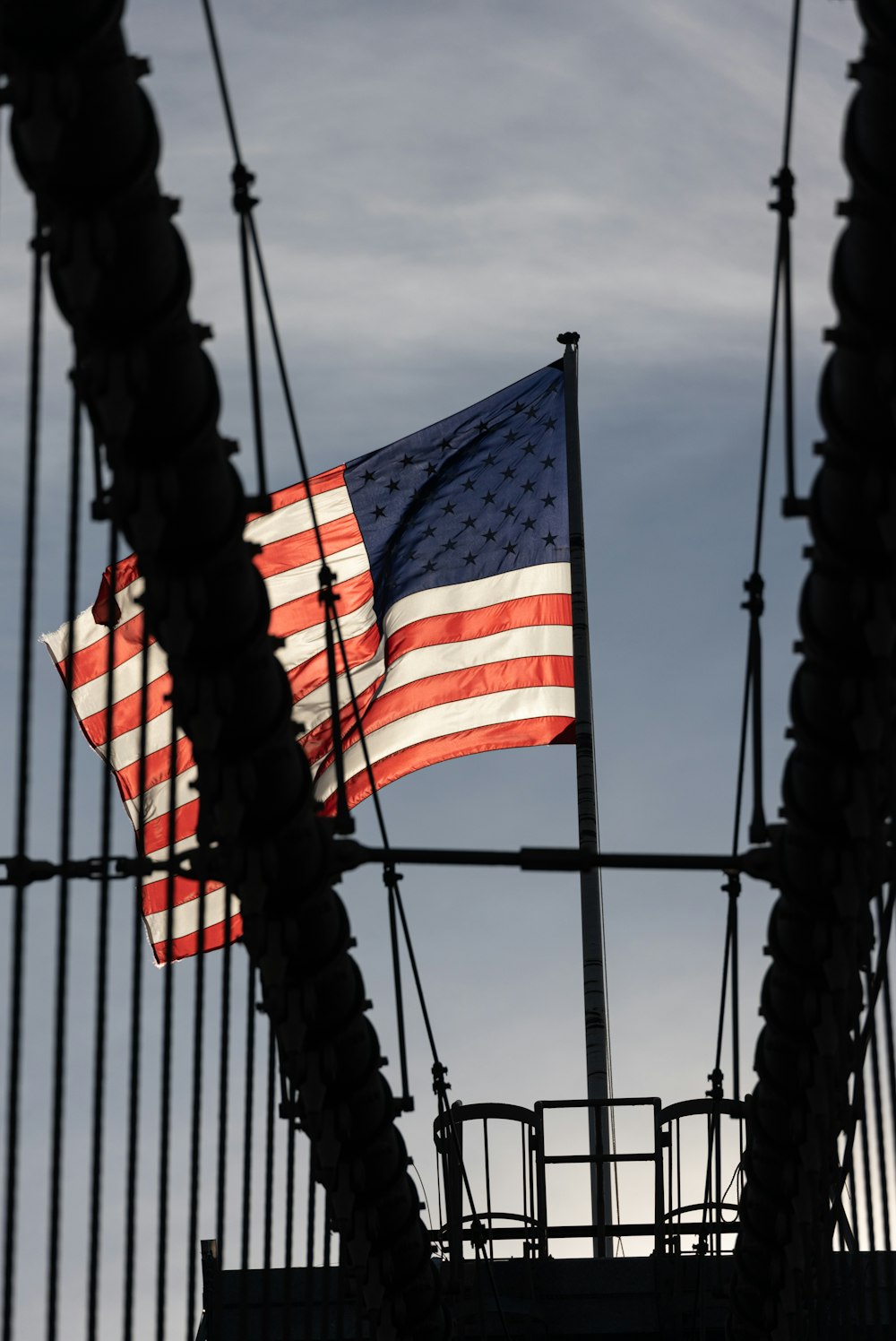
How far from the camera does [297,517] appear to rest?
22.6 metres

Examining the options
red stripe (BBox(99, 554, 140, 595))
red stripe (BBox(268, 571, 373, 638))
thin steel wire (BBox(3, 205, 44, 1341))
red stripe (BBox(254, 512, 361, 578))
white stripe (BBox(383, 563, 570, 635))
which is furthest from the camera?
white stripe (BBox(383, 563, 570, 635))

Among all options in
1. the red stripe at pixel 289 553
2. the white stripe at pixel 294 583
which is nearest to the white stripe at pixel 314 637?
the white stripe at pixel 294 583

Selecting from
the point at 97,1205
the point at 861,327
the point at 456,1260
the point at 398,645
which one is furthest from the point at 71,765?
the point at 398,645

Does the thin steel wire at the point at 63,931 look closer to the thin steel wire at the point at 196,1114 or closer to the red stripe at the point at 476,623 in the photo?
the thin steel wire at the point at 196,1114

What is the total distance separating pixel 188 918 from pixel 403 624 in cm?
379

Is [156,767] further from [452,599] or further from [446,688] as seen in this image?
[452,599]

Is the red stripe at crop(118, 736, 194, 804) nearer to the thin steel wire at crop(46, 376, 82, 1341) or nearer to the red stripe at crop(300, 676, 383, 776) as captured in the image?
the red stripe at crop(300, 676, 383, 776)

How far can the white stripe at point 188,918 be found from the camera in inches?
820

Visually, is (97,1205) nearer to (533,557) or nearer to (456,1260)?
(456,1260)

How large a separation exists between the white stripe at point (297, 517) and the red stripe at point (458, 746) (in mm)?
2505

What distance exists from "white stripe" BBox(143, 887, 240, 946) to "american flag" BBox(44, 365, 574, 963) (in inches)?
1.0

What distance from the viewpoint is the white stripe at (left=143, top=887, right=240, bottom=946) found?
68.3 ft

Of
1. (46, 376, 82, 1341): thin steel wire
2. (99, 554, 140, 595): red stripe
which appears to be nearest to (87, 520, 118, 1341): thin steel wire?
(46, 376, 82, 1341): thin steel wire

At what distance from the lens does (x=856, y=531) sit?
34.0ft
